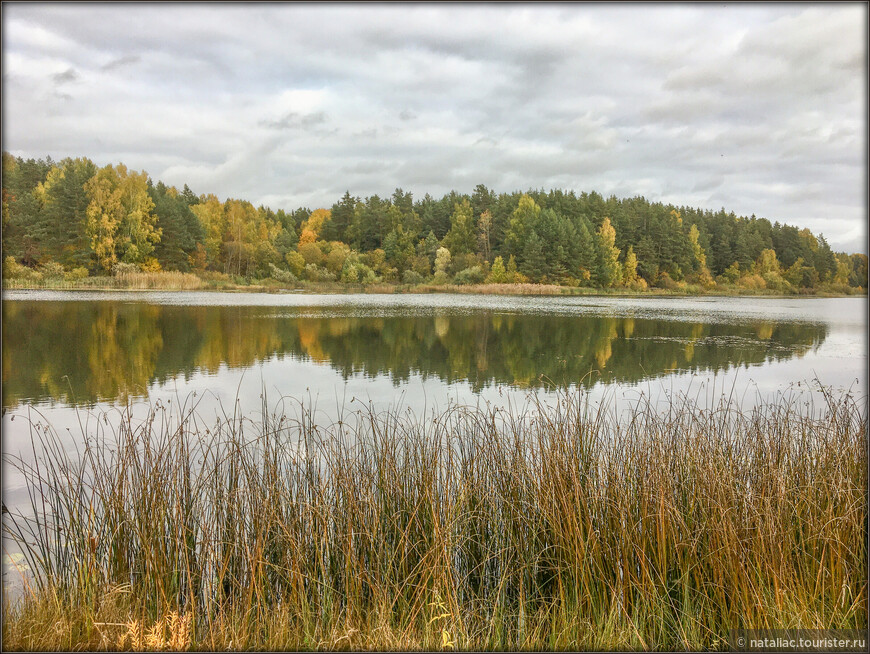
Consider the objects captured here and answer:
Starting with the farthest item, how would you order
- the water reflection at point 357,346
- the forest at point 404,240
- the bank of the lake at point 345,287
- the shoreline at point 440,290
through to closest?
the shoreline at point 440,290 < the forest at point 404,240 < the bank of the lake at point 345,287 < the water reflection at point 357,346

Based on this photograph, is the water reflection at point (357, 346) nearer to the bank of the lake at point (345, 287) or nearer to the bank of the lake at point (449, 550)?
the bank of the lake at point (449, 550)

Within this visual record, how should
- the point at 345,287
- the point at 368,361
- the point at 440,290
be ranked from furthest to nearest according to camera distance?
the point at 440,290 → the point at 345,287 → the point at 368,361

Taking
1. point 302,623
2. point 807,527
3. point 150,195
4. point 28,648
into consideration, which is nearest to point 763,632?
point 807,527

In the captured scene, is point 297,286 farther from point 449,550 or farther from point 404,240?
point 449,550

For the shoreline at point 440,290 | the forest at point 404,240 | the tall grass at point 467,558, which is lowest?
the tall grass at point 467,558

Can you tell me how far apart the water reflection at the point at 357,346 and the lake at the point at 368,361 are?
5cm

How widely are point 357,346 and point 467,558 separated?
13.6 m

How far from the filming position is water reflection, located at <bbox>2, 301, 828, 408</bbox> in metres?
12.5

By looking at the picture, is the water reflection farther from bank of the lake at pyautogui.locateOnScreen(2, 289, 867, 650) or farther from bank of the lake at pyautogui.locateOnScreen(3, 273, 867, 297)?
bank of the lake at pyautogui.locateOnScreen(3, 273, 867, 297)

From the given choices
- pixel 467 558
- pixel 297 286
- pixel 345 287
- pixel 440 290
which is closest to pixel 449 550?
pixel 467 558

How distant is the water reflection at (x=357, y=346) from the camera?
12516mm

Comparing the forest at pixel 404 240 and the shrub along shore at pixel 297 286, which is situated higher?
the forest at pixel 404 240

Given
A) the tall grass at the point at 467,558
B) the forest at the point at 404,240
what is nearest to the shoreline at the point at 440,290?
the forest at the point at 404,240

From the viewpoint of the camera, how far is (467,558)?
417 cm
